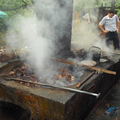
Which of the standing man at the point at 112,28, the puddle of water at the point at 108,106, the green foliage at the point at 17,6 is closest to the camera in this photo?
the puddle of water at the point at 108,106

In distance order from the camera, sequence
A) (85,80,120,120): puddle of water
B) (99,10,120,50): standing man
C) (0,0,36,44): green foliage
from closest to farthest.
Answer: (85,80,120,120): puddle of water
(99,10,120,50): standing man
(0,0,36,44): green foliage

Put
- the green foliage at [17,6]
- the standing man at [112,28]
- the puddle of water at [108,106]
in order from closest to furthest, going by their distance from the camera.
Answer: the puddle of water at [108,106] < the standing man at [112,28] < the green foliage at [17,6]

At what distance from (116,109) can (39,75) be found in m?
2.54

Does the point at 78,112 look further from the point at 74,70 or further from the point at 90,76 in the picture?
the point at 74,70

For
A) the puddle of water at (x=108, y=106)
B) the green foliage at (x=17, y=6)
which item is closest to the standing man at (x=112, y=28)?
the puddle of water at (x=108, y=106)

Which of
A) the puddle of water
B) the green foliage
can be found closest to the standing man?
the puddle of water

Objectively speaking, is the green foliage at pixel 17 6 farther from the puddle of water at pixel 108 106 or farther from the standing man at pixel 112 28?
the puddle of water at pixel 108 106

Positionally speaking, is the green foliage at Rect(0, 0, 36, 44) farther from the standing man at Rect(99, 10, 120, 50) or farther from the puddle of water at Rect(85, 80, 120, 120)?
the puddle of water at Rect(85, 80, 120, 120)

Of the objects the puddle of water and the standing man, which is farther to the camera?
the standing man

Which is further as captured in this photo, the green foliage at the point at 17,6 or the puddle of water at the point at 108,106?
the green foliage at the point at 17,6

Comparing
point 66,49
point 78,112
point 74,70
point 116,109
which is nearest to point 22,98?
point 78,112

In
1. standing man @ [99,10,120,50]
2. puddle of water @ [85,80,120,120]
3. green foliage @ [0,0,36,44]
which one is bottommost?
puddle of water @ [85,80,120,120]

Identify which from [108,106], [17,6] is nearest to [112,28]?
[108,106]

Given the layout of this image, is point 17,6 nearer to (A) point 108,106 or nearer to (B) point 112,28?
(B) point 112,28
